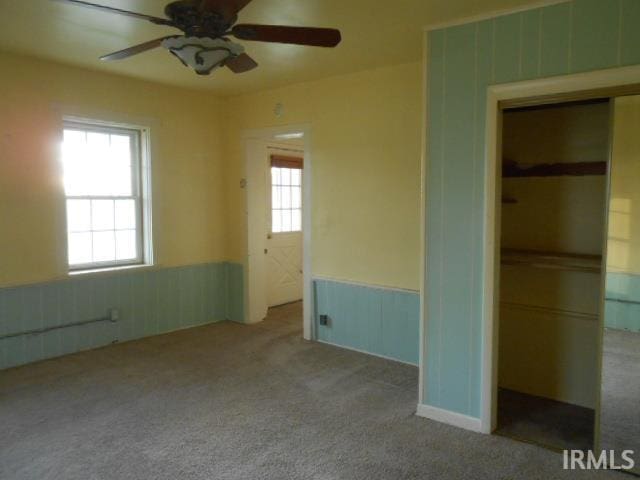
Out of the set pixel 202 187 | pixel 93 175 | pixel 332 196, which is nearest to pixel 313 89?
pixel 332 196

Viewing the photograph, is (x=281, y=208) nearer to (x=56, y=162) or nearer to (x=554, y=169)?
(x=56, y=162)

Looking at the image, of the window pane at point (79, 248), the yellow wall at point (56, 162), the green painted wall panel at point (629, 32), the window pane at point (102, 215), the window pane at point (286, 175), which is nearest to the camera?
the green painted wall panel at point (629, 32)

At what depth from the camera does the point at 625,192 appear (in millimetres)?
2834

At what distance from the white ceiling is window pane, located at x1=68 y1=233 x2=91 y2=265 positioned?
1.54m

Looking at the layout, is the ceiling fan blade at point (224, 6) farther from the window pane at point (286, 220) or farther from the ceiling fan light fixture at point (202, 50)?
the window pane at point (286, 220)

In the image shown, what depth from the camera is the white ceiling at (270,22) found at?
2.91m

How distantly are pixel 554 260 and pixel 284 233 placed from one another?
380cm

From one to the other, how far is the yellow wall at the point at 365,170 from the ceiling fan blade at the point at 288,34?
1.83 m

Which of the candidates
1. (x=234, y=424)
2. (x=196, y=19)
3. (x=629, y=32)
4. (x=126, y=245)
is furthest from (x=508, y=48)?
(x=126, y=245)

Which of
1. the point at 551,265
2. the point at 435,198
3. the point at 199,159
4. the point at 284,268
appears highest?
the point at 199,159

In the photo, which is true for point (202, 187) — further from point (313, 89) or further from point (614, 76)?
point (614, 76)

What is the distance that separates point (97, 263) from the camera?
471 cm

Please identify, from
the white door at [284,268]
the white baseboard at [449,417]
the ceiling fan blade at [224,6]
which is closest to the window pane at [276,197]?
the white door at [284,268]

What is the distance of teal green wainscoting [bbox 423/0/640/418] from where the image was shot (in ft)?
8.98
